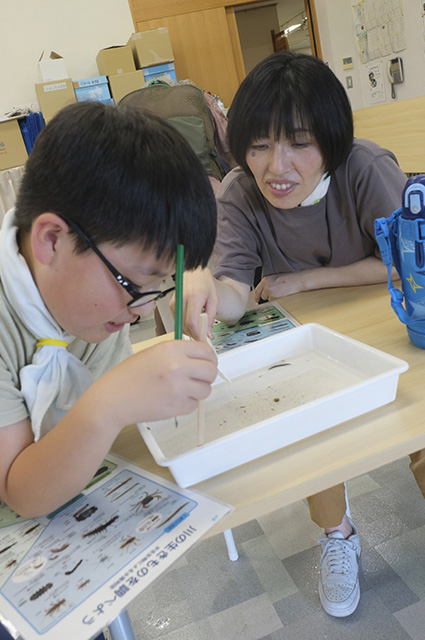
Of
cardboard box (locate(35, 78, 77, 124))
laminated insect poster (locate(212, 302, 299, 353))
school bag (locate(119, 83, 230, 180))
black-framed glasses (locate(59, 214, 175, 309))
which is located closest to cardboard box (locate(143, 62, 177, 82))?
cardboard box (locate(35, 78, 77, 124))

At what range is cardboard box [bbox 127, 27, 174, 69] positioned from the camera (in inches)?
152

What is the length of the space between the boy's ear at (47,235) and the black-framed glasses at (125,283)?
11 mm

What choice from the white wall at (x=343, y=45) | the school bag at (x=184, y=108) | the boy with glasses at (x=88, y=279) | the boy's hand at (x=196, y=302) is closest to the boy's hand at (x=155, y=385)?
the boy with glasses at (x=88, y=279)

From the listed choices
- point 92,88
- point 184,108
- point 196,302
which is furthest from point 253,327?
point 92,88

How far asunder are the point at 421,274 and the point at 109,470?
499 mm

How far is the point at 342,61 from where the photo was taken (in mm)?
4516

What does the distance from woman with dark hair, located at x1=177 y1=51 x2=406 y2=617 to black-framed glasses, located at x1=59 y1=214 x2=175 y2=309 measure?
0.80ft

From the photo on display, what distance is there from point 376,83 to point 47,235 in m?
4.35

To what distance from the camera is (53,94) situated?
3.82 meters

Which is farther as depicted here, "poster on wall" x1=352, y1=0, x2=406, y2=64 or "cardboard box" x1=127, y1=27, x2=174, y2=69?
"cardboard box" x1=127, y1=27, x2=174, y2=69

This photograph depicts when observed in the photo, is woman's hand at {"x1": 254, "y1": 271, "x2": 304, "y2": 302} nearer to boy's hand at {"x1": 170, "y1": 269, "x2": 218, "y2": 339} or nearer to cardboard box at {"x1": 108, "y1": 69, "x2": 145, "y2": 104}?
boy's hand at {"x1": 170, "y1": 269, "x2": 218, "y2": 339}

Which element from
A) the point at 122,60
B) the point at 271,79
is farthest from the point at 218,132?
the point at 271,79

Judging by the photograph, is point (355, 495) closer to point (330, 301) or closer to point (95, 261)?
point (330, 301)

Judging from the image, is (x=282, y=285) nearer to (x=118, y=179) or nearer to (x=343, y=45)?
(x=118, y=179)
